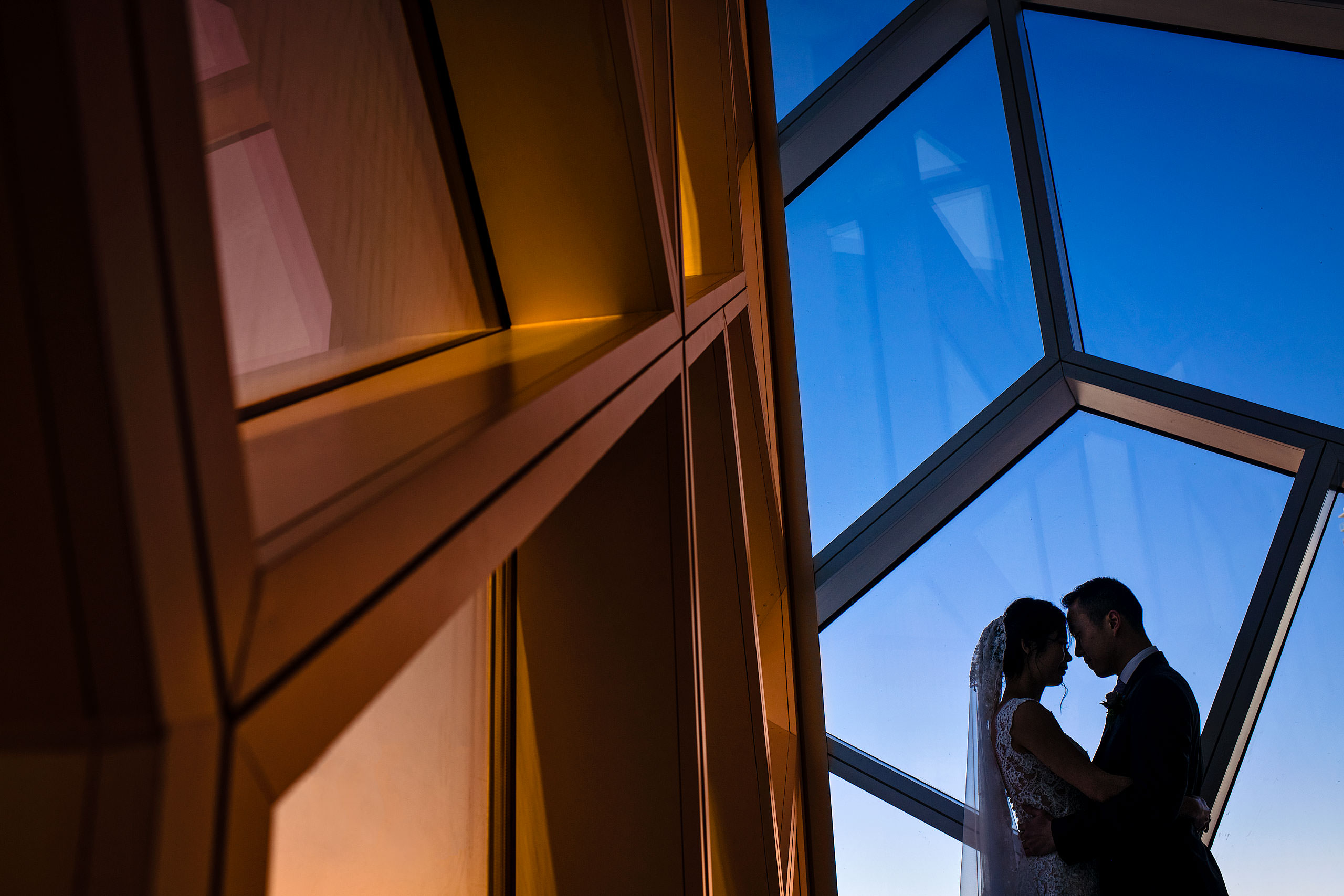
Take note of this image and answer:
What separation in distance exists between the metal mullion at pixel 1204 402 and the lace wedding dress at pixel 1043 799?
127 cm

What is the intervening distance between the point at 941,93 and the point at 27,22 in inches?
144

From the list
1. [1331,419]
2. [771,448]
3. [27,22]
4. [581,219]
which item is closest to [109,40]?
[27,22]

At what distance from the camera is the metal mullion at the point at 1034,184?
302cm

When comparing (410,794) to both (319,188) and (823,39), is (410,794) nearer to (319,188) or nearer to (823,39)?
(319,188)

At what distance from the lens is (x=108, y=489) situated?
0.11m

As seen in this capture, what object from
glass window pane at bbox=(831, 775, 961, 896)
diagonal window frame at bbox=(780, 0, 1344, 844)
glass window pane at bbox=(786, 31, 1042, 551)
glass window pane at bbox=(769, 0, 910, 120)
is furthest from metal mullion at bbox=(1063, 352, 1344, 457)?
glass window pane at bbox=(831, 775, 961, 896)

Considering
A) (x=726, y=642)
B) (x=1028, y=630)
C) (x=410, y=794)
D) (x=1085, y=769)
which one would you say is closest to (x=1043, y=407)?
(x=1028, y=630)

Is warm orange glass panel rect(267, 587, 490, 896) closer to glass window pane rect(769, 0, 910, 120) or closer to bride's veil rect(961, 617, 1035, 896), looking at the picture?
bride's veil rect(961, 617, 1035, 896)

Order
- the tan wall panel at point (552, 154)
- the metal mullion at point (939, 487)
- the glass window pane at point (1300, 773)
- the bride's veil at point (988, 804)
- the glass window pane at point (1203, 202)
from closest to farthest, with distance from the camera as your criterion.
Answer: the tan wall panel at point (552, 154) < the bride's veil at point (988, 804) < the glass window pane at point (1300, 773) < the glass window pane at point (1203, 202) < the metal mullion at point (939, 487)

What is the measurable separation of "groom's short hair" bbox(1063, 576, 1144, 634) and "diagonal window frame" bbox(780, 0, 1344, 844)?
2.15 feet

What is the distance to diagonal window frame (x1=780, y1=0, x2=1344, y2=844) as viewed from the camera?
104 inches

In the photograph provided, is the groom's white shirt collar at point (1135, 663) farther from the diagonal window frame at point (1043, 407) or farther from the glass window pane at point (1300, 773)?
the glass window pane at point (1300, 773)

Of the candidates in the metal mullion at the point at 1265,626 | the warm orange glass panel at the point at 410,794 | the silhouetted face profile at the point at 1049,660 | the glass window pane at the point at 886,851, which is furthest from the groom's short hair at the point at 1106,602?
the warm orange glass panel at the point at 410,794

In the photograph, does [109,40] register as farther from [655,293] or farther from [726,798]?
[726,798]
